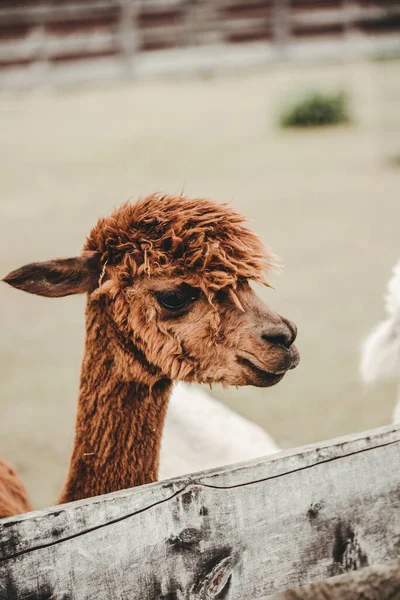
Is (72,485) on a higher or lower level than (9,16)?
lower

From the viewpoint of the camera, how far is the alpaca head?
2219mm

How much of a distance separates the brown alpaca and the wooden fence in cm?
2232

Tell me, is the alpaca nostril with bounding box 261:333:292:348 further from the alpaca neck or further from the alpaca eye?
the alpaca neck

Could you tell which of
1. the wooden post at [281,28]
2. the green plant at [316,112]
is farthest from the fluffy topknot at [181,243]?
the wooden post at [281,28]

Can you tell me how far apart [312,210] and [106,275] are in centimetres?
943

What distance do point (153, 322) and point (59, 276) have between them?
33cm

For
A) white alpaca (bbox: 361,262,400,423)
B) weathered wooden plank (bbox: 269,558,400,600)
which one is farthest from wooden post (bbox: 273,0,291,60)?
weathered wooden plank (bbox: 269,558,400,600)

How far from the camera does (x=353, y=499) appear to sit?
6.05 ft

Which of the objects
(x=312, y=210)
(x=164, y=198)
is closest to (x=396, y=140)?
(x=312, y=210)

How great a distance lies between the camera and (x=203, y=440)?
148 inches

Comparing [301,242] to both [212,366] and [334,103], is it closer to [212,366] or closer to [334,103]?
[212,366]

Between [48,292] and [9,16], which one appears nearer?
[48,292]

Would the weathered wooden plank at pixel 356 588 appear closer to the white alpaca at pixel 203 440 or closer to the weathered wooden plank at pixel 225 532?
the white alpaca at pixel 203 440

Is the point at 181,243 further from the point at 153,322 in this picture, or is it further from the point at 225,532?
the point at 225,532
